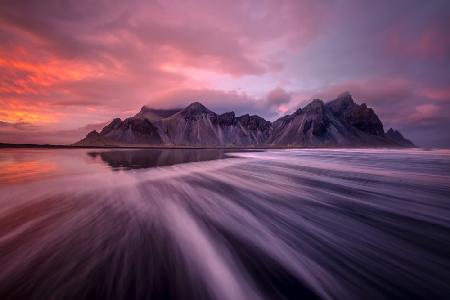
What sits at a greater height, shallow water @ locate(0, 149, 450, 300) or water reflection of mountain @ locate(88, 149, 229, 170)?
shallow water @ locate(0, 149, 450, 300)

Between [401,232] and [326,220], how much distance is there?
192cm

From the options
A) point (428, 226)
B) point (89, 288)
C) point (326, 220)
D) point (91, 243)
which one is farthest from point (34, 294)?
point (428, 226)

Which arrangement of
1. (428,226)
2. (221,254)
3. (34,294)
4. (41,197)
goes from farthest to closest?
(41,197), (428,226), (221,254), (34,294)

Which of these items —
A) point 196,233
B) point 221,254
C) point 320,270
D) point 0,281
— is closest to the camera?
point 0,281

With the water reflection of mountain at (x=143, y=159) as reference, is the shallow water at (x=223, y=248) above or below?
above

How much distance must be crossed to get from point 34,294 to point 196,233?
11.7ft

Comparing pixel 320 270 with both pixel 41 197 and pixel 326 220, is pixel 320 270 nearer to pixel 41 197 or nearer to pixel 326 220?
pixel 326 220

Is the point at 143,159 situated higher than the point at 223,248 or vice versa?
the point at 223,248

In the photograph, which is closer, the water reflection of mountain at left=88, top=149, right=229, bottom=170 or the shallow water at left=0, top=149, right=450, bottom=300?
the shallow water at left=0, top=149, right=450, bottom=300

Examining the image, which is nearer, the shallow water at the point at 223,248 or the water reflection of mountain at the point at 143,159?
the shallow water at the point at 223,248

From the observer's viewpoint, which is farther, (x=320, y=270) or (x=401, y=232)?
(x=401, y=232)

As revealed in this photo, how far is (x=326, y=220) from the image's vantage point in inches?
300

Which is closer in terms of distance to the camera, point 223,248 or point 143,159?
point 223,248

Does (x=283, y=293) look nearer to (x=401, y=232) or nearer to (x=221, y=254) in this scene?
(x=221, y=254)
